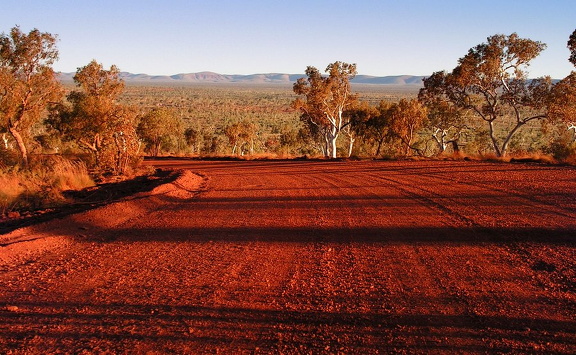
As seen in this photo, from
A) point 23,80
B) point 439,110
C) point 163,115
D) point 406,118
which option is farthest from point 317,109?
point 23,80

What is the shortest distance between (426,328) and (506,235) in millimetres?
4066

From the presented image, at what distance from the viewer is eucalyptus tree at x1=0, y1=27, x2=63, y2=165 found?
1772 centimetres

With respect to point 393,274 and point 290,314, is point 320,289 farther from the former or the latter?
point 393,274

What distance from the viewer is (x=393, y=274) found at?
574 cm

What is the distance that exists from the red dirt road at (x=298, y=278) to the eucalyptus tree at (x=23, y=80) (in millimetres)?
11371

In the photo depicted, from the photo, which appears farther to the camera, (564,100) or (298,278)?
(564,100)

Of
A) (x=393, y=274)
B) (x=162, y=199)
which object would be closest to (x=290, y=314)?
(x=393, y=274)

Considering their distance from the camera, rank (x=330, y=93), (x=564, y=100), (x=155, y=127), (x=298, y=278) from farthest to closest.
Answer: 1. (x=155, y=127)
2. (x=330, y=93)
3. (x=564, y=100)
4. (x=298, y=278)

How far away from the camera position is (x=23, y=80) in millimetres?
18594

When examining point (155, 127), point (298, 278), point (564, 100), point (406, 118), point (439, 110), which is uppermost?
point (564, 100)

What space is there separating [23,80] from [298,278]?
59.6 feet

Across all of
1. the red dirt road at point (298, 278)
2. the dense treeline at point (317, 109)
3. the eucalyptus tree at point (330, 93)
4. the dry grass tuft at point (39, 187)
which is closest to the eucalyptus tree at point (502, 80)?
the dense treeline at point (317, 109)

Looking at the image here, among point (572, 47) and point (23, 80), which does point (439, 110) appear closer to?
point (572, 47)

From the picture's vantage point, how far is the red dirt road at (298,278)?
4.12m
